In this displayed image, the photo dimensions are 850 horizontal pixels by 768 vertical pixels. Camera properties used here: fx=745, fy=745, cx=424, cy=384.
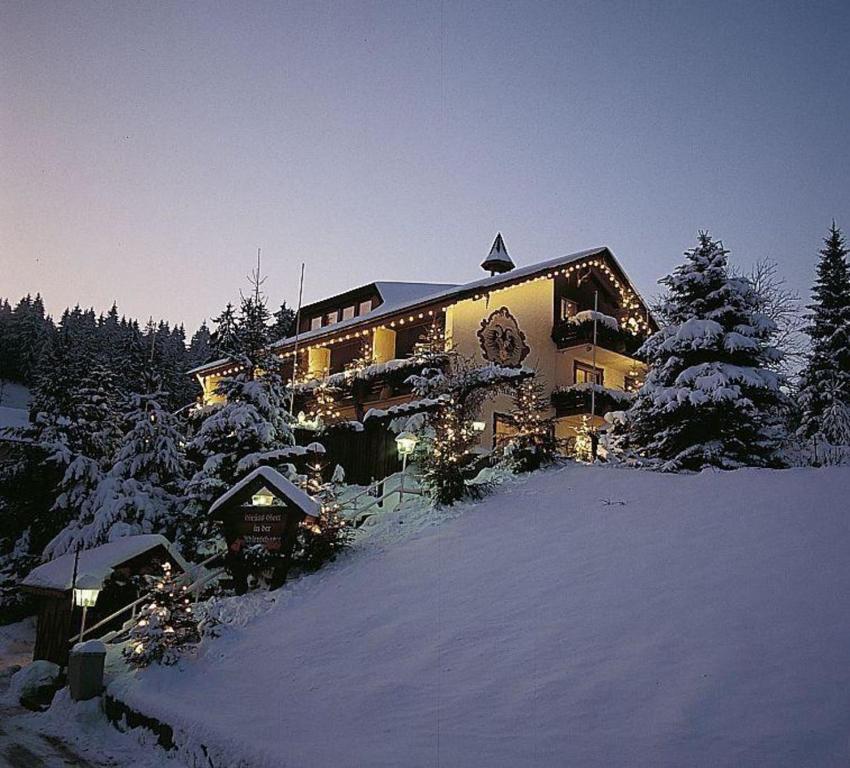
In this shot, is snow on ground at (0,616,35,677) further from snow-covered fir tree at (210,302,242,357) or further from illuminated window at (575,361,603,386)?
illuminated window at (575,361,603,386)

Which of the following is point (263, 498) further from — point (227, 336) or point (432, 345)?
point (432, 345)

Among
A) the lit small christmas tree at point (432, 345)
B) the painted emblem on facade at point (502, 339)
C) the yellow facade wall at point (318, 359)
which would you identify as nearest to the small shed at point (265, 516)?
the lit small christmas tree at point (432, 345)

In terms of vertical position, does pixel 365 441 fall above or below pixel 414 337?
below

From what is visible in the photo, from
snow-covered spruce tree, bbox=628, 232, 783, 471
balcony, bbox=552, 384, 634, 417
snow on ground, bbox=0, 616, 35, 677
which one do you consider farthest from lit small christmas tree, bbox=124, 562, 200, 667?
balcony, bbox=552, 384, 634, 417

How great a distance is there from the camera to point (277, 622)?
555 inches

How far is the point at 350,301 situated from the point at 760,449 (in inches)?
952

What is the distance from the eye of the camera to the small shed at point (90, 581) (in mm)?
15914

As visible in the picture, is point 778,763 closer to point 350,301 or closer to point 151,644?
point 151,644

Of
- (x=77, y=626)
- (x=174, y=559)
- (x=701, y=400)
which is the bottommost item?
(x=77, y=626)

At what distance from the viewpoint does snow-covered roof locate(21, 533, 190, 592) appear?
15852 mm

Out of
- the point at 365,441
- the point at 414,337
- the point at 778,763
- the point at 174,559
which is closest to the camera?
the point at 778,763

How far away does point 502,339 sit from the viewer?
103 ft

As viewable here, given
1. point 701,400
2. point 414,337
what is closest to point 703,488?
point 701,400

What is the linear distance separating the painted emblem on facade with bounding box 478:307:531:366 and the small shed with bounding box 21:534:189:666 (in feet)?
54.8
